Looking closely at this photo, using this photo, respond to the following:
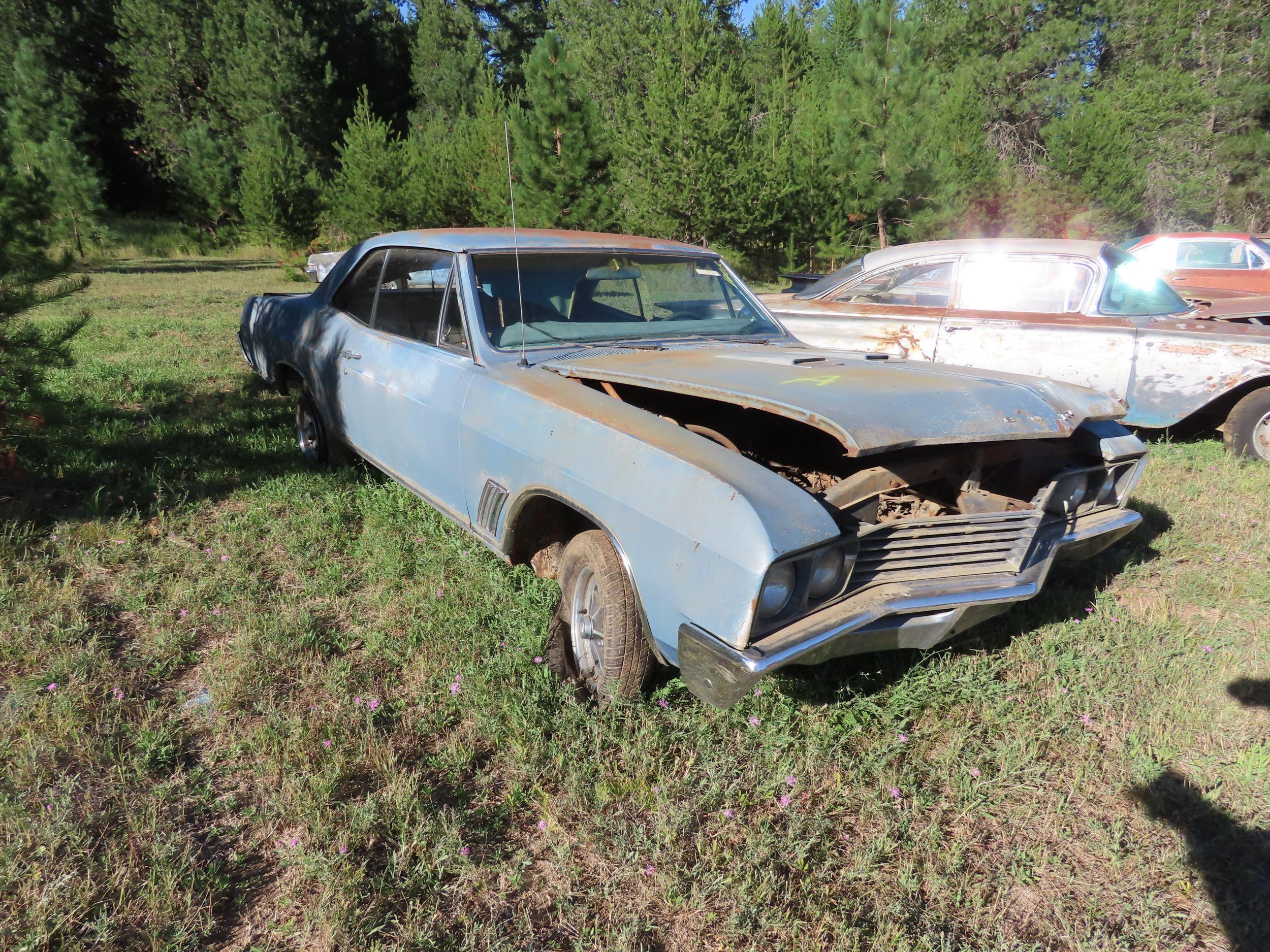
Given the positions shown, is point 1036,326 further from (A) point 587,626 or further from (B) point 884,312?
(A) point 587,626

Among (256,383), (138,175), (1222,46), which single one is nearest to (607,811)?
(256,383)

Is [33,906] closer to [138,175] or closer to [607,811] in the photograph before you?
[607,811]

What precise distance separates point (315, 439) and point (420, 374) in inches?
74.9

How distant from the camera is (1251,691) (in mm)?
2811

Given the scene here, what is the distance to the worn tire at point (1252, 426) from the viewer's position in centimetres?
505

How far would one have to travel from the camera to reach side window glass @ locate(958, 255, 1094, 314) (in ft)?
18.4

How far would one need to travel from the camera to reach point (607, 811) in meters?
2.24

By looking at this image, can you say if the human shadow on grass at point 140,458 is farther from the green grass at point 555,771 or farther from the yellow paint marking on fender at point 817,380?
the yellow paint marking on fender at point 817,380

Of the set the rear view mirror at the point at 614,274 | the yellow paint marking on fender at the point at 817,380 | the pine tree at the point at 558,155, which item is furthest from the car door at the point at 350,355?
the pine tree at the point at 558,155

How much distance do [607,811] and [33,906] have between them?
1418mm

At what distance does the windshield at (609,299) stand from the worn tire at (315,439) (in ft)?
5.95

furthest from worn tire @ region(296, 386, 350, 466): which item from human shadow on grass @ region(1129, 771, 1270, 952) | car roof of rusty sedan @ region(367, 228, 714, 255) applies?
human shadow on grass @ region(1129, 771, 1270, 952)

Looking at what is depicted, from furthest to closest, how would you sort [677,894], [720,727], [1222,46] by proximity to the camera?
[1222,46]
[720,727]
[677,894]

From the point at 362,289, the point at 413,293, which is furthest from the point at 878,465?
the point at 362,289
